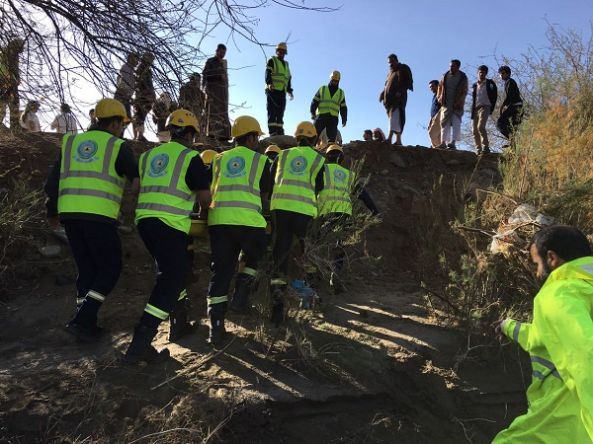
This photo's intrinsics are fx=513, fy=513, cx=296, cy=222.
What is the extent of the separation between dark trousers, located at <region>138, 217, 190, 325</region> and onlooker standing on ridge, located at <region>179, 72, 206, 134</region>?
1122 millimetres

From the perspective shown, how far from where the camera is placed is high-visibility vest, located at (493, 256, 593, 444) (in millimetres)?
1924

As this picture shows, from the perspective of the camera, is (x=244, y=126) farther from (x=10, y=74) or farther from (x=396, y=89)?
(x=396, y=89)

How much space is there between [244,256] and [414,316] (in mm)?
1871

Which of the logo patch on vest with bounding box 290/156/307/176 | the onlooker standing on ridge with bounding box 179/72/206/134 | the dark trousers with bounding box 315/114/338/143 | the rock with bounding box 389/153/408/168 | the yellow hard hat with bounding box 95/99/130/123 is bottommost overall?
the logo patch on vest with bounding box 290/156/307/176

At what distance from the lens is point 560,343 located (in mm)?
2043

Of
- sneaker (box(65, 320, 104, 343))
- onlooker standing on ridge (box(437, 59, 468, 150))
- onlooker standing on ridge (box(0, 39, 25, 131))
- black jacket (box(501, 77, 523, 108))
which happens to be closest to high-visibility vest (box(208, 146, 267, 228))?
sneaker (box(65, 320, 104, 343))

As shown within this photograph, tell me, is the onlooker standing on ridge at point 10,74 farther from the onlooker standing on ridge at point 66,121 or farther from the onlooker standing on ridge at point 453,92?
the onlooker standing on ridge at point 453,92

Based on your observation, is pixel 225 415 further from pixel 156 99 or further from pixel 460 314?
pixel 156 99

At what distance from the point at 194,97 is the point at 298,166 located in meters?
1.13

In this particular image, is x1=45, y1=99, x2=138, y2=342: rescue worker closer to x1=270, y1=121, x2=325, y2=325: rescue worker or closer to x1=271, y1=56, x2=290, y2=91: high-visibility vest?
x1=270, y1=121, x2=325, y2=325: rescue worker

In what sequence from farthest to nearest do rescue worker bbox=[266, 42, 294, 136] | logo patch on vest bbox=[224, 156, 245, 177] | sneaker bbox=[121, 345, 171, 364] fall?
rescue worker bbox=[266, 42, 294, 136] < logo patch on vest bbox=[224, 156, 245, 177] < sneaker bbox=[121, 345, 171, 364]

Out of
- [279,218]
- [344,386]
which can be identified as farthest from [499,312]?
[279,218]

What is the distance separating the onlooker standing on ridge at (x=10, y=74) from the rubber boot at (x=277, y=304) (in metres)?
2.95

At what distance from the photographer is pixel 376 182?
30.3ft
